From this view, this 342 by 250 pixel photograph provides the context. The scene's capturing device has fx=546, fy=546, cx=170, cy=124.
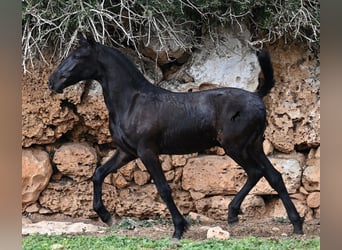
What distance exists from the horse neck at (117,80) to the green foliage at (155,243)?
1.02m

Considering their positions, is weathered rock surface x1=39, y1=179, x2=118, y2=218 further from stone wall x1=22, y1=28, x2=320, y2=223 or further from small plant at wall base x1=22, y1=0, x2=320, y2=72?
small plant at wall base x1=22, y1=0, x2=320, y2=72

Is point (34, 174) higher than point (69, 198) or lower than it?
higher

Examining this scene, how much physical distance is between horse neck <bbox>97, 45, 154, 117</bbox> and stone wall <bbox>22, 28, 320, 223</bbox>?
1.15 meters

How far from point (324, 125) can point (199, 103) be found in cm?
350

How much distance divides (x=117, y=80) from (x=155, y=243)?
1.34m

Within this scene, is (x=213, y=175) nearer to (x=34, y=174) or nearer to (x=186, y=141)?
Answer: (x=186, y=141)

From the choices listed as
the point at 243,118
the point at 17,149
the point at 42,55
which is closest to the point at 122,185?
the point at 42,55

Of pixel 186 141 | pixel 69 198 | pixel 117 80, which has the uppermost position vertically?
pixel 117 80

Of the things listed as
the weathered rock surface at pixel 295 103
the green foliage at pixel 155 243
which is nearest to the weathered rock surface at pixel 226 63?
the weathered rock surface at pixel 295 103

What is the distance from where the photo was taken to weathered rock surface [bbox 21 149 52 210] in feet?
18.0

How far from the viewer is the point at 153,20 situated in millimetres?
5332

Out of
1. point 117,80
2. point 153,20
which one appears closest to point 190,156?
point 153,20

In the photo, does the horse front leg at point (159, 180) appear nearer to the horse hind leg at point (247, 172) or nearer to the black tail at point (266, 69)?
the horse hind leg at point (247, 172)

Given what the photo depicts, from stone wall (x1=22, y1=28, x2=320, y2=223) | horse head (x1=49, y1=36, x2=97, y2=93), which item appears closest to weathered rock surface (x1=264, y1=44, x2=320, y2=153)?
stone wall (x1=22, y1=28, x2=320, y2=223)
